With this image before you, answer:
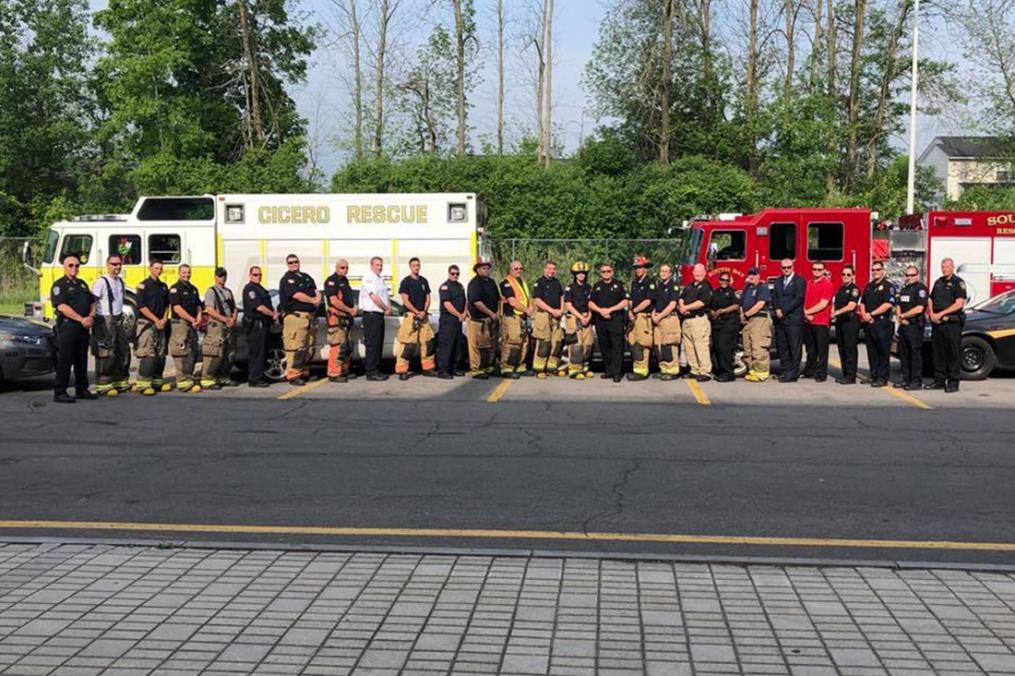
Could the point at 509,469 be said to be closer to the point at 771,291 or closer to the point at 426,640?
the point at 426,640

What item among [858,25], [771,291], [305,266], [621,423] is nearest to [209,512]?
[621,423]

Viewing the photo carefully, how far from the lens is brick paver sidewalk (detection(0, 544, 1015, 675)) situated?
418 centimetres

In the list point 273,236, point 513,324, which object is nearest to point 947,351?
point 513,324

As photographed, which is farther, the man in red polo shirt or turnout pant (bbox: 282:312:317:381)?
the man in red polo shirt

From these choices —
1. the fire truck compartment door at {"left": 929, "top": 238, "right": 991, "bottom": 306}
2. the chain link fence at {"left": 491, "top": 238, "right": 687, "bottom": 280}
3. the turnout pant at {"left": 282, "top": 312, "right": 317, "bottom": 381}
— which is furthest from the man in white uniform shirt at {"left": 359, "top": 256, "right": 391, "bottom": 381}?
the chain link fence at {"left": 491, "top": 238, "right": 687, "bottom": 280}

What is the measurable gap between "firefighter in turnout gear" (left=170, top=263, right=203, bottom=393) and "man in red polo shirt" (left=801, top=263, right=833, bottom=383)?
871 centimetres

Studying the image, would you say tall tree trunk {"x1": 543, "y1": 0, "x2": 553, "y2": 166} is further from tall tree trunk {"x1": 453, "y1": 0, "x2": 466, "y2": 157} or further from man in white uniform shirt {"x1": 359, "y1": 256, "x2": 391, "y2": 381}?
man in white uniform shirt {"x1": 359, "y1": 256, "x2": 391, "y2": 381}

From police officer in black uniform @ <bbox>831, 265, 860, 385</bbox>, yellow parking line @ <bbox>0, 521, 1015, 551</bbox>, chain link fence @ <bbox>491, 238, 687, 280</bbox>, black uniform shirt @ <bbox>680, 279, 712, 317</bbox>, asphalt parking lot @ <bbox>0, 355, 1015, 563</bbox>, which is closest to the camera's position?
yellow parking line @ <bbox>0, 521, 1015, 551</bbox>

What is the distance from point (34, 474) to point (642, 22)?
34268 millimetres

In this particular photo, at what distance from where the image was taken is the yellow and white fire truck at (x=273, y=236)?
19.9 metres

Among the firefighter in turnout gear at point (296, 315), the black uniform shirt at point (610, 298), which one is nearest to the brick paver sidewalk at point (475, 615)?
the firefighter in turnout gear at point (296, 315)

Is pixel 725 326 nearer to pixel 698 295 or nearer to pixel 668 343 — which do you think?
pixel 698 295

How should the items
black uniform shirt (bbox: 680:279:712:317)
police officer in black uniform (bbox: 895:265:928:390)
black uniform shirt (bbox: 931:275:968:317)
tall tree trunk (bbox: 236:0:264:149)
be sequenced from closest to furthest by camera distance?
→ black uniform shirt (bbox: 931:275:968:317), police officer in black uniform (bbox: 895:265:928:390), black uniform shirt (bbox: 680:279:712:317), tall tree trunk (bbox: 236:0:264:149)

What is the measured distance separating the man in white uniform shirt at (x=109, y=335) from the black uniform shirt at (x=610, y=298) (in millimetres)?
6627
